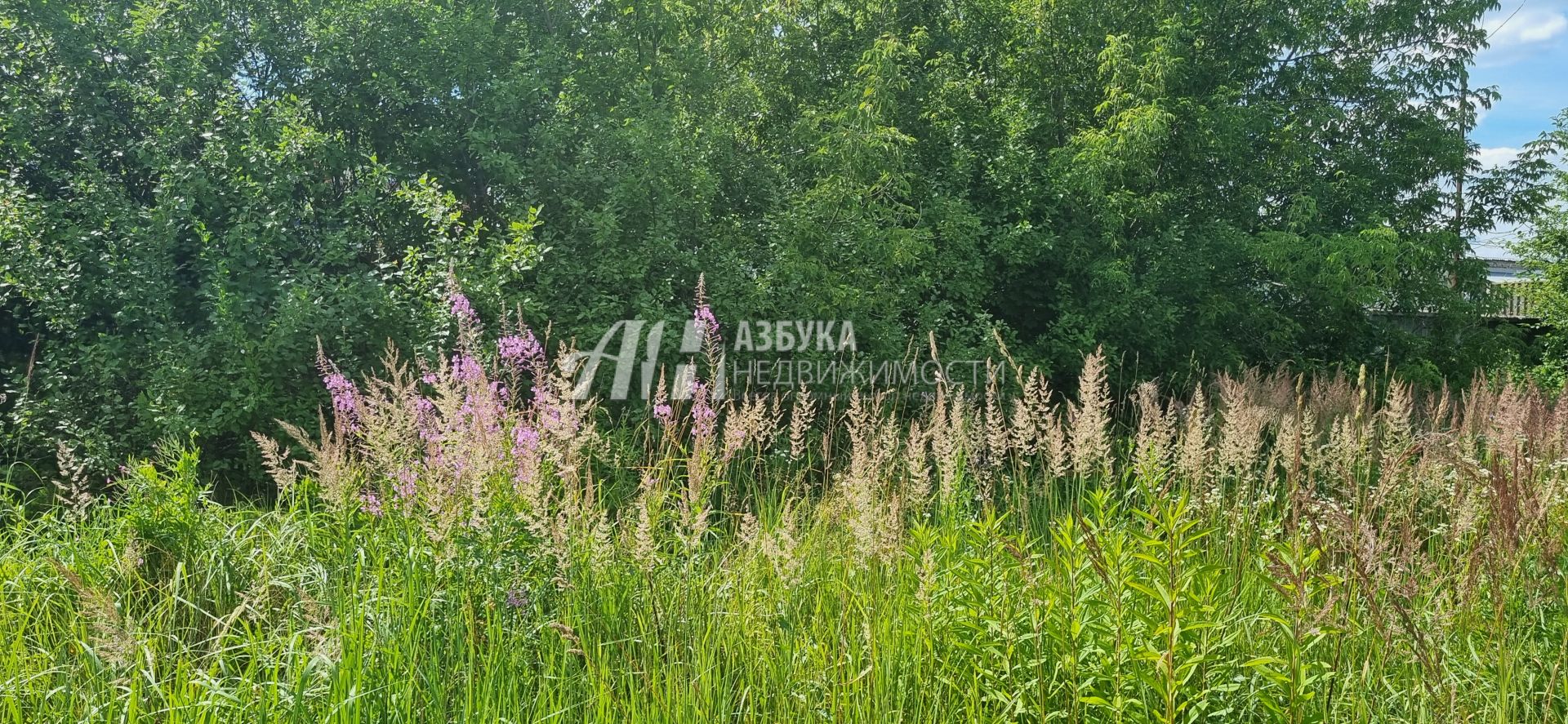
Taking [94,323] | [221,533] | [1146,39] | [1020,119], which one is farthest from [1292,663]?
[1146,39]

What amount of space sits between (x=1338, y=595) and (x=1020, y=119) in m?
8.55

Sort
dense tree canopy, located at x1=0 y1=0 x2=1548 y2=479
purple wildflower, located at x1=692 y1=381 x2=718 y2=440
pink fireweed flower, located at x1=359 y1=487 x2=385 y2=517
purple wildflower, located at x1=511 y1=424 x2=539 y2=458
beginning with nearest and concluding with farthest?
1. purple wildflower, located at x1=511 y1=424 x2=539 y2=458
2. purple wildflower, located at x1=692 y1=381 x2=718 y2=440
3. pink fireweed flower, located at x1=359 y1=487 x2=385 y2=517
4. dense tree canopy, located at x1=0 y1=0 x2=1548 y2=479

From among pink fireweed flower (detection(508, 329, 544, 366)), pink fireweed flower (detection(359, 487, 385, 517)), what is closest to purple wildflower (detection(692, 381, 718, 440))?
pink fireweed flower (detection(508, 329, 544, 366))

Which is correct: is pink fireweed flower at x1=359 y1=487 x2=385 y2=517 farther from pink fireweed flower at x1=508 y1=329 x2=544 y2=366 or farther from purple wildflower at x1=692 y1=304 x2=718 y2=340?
purple wildflower at x1=692 y1=304 x2=718 y2=340

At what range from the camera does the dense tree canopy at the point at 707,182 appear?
5820 mm

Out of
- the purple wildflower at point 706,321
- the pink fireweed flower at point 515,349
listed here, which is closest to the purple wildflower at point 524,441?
the pink fireweed flower at point 515,349

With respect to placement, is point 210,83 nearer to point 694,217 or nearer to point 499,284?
point 499,284

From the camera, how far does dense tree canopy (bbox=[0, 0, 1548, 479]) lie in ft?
19.1

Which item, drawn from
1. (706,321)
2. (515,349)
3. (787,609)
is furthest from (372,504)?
(706,321)

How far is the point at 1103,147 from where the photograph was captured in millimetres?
9008

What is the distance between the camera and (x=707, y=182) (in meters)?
7.26

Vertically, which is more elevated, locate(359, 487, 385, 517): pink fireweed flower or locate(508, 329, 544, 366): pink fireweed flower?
locate(508, 329, 544, 366): pink fireweed flower

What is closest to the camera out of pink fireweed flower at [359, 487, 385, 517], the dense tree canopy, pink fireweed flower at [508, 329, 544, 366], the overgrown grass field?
the overgrown grass field

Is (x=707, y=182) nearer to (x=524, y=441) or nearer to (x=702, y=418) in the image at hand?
(x=702, y=418)
